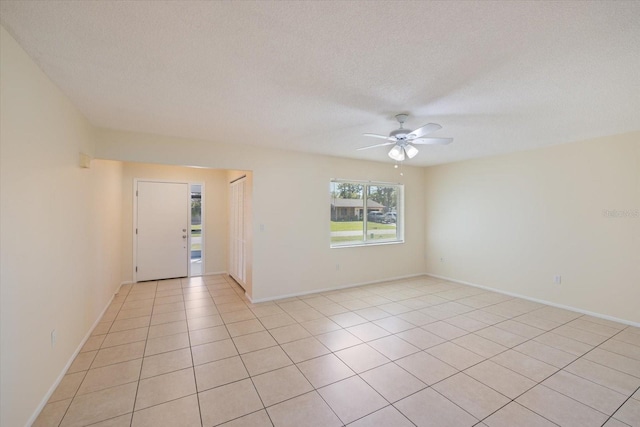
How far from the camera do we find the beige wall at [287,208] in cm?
371

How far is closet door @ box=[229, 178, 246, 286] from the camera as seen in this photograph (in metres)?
4.84

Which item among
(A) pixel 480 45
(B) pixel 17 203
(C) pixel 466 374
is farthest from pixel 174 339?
(A) pixel 480 45

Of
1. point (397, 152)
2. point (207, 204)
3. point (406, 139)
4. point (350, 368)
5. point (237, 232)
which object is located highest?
point (406, 139)

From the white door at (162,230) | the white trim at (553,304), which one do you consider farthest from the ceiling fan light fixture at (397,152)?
the white door at (162,230)

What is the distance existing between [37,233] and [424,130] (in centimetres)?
322

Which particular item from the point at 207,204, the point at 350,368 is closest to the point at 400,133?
the point at 350,368

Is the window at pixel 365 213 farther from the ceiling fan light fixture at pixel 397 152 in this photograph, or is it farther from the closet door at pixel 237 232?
the ceiling fan light fixture at pixel 397 152

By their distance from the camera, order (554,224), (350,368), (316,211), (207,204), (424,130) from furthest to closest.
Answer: (207,204) → (316,211) → (554,224) → (424,130) → (350,368)

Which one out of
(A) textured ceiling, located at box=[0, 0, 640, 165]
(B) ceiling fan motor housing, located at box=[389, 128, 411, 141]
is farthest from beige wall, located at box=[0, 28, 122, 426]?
(B) ceiling fan motor housing, located at box=[389, 128, 411, 141]

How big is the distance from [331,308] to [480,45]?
345cm

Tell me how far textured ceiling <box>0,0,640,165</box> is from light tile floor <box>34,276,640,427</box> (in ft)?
7.89

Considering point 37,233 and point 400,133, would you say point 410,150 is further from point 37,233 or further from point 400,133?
point 37,233

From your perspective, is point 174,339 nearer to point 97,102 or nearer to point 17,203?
point 17,203

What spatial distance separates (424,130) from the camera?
2.66m
